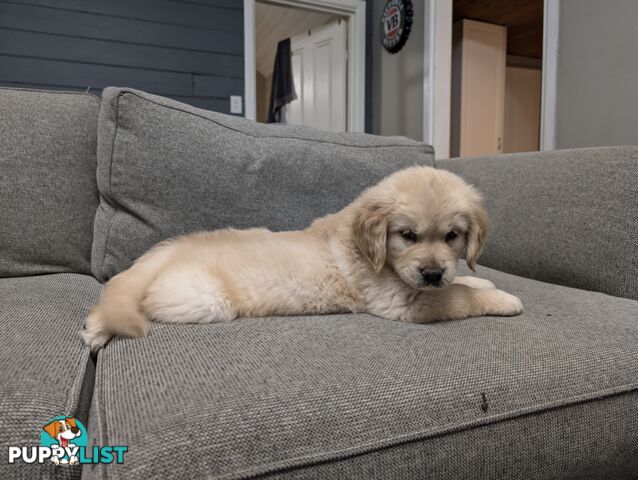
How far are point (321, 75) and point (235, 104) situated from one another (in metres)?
→ 1.61

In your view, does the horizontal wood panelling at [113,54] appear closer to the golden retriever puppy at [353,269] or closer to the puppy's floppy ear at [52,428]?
the golden retriever puppy at [353,269]

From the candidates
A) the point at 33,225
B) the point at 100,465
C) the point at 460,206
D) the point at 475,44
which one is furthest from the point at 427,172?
the point at 475,44

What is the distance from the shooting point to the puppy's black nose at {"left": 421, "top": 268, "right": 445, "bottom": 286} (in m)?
1.29

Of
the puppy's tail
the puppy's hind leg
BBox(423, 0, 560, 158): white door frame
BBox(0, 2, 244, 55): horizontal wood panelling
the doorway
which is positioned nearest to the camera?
the puppy's tail

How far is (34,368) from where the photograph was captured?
2.85 ft

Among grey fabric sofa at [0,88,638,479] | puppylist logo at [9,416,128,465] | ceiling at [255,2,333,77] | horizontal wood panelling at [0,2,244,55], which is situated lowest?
puppylist logo at [9,416,128,465]

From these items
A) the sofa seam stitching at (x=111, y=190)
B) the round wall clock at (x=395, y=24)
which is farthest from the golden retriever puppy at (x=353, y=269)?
the round wall clock at (x=395, y=24)

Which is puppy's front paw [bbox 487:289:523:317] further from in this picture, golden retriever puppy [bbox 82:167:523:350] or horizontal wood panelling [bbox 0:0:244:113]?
horizontal wood panelling [bbox 0:0:244:113]

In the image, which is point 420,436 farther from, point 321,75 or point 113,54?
point 321,75

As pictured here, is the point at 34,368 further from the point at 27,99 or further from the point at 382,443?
the point at 27,99

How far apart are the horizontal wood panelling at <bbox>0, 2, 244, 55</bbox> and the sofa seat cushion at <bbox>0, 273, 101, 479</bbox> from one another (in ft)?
10.3

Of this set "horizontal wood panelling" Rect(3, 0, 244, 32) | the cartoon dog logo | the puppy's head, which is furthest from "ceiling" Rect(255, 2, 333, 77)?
the cartoon dog logo

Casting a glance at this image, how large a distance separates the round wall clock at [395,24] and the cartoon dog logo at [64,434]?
15.0 ft

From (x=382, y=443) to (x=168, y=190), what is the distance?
1211mm
